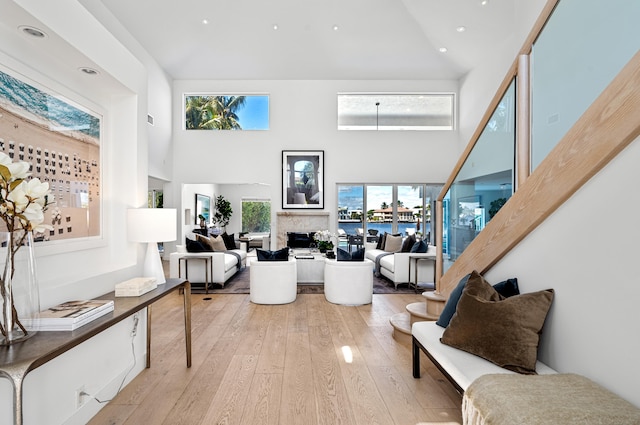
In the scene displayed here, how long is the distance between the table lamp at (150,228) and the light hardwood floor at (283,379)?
2.72 ft

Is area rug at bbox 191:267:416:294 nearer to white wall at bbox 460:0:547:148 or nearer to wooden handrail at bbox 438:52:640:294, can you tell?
wooden handrail at bbox 438:52:640:294

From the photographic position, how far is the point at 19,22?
5.66 ft

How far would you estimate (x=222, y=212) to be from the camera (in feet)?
34.9

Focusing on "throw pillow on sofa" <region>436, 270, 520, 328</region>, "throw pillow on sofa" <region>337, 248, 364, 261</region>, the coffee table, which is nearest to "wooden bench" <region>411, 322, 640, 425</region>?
"throw pillow on sofa" <region>436, 270, 520, 328</region>

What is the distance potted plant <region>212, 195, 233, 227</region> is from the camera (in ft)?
34.7

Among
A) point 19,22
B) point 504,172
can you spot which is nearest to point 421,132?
point 504,172

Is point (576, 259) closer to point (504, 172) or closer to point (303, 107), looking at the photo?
point (504, 172)

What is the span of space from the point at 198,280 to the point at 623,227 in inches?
217

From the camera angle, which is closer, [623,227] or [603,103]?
[623,227]

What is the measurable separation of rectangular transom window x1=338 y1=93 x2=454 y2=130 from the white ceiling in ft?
1.66

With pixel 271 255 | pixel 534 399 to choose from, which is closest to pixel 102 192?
pixel 271 255

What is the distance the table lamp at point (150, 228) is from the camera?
2521 millimetres

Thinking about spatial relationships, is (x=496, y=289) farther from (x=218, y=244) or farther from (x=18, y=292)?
(x=218, y=244)

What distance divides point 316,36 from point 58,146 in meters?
5.83
